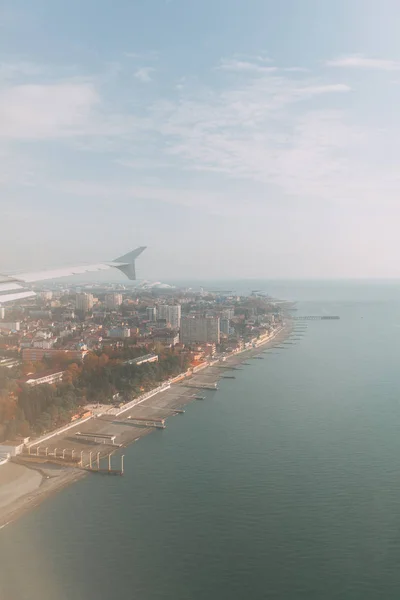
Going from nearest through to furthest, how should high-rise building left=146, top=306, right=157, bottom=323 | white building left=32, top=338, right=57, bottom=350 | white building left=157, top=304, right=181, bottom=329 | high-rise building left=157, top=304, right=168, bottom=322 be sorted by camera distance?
white building left=32, top=338, right=57, bottom=350
white building left=157, top=304, right=181, bottom=329
high-rise building left=146, top=306, right=157, bottom=323
high-rise building left=157, top=304, right=168, bottom=322

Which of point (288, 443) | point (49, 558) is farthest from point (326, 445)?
point (49, 558)

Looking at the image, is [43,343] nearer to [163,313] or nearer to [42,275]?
[163,313]

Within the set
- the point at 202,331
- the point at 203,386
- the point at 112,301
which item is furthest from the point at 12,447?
A: the point at 112,301

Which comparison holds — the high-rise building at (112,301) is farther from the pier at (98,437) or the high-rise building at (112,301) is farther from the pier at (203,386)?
the pier at (98,437)

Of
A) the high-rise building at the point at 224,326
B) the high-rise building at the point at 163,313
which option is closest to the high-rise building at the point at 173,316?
the high-rise building at the point at 163,313

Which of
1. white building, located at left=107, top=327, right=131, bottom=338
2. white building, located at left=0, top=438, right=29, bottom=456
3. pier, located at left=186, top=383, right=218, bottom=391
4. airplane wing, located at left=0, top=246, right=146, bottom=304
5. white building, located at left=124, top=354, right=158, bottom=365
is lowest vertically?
pier, located at left=186, top=383, right=218, bottom=391

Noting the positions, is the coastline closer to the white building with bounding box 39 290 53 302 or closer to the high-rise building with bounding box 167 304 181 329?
the white building with bounding box 39 290 53 302

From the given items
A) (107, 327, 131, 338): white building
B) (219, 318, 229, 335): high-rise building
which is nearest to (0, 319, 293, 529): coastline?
(107, 327, 131, 338): white building
